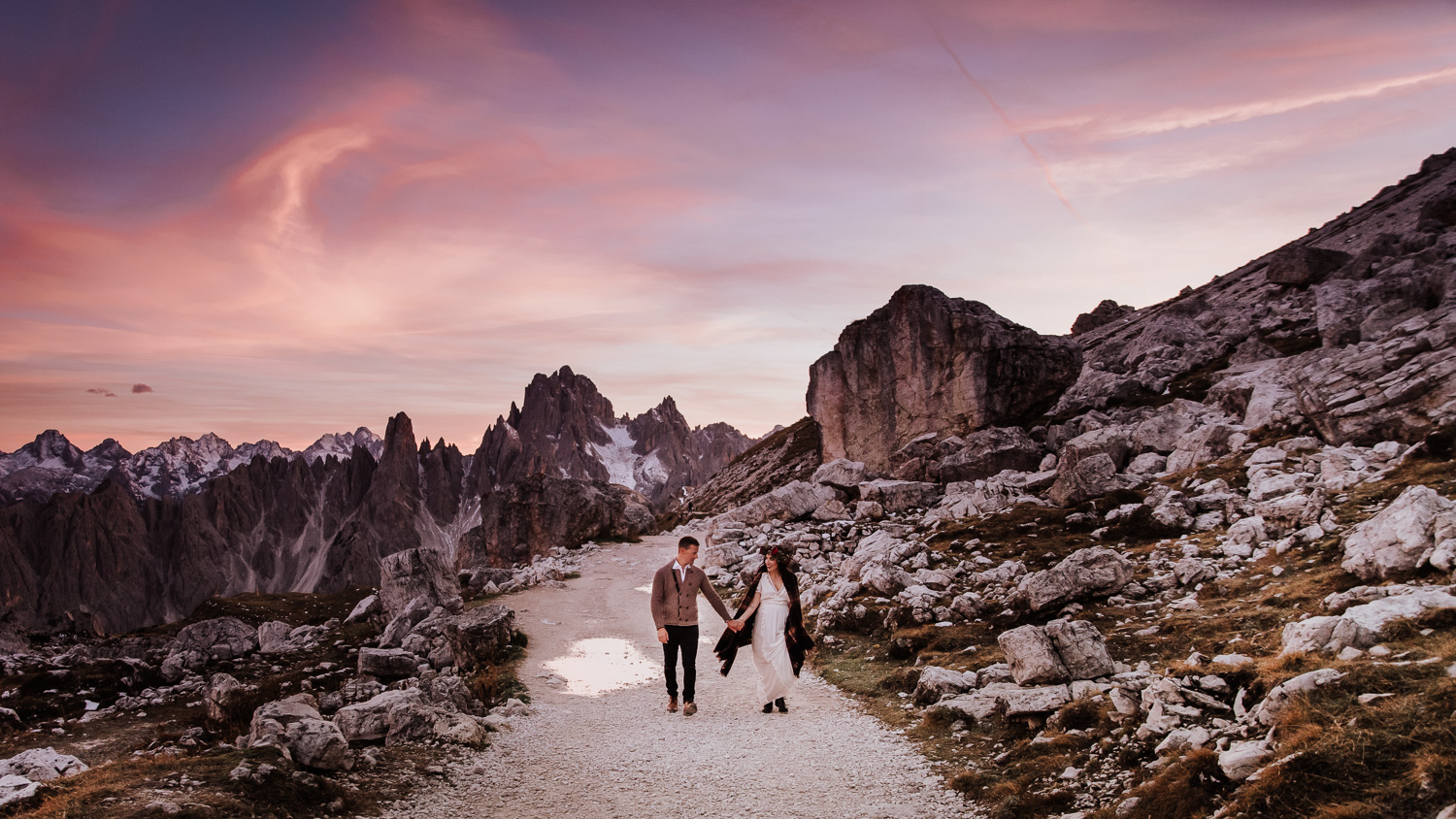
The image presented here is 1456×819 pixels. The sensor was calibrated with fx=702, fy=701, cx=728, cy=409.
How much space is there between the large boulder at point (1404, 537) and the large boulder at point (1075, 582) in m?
5.59

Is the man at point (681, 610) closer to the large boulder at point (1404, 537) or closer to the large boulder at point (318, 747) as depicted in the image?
the large boulder at point (318, 747)

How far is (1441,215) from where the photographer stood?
7950 centimetres

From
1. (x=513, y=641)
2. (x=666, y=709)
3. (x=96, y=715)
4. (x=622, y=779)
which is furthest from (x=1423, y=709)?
(x=96, y=715)

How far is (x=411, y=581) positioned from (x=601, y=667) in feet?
46.8

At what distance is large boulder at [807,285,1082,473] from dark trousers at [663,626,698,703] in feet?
176

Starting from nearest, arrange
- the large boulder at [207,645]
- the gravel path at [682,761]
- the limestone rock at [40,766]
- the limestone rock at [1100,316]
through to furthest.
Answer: the gravel path at [682,761]
the limestone rock at [40,766]
the large boulder at [207,645]
the limestone rock at [1100,316]

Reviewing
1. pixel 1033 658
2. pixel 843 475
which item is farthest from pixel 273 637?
pixel 843 475

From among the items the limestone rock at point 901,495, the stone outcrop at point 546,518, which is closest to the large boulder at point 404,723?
the limestone rock at point 901,495

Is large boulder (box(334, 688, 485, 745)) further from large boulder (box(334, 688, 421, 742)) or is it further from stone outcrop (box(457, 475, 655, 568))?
stone outcrop (box(457, 475, 655, 568))

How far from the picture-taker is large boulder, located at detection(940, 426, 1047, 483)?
50781mm

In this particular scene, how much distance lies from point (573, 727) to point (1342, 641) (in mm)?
14559

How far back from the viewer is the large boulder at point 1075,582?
67.1 feet

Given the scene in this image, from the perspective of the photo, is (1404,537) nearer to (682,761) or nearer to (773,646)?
(773,646)

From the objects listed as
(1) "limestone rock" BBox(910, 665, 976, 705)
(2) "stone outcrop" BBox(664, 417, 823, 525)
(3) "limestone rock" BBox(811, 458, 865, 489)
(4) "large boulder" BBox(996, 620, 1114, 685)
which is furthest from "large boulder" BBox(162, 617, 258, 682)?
(2) "stone outcrop" BBox(664, 417, 823, 525)
